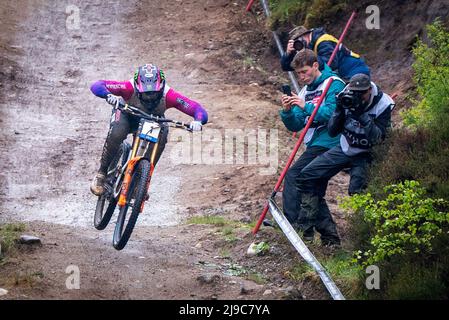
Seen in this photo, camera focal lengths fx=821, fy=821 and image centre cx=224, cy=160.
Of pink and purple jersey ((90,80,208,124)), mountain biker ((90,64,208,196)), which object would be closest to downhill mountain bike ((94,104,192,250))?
mountain biker ((90,64,208,196))

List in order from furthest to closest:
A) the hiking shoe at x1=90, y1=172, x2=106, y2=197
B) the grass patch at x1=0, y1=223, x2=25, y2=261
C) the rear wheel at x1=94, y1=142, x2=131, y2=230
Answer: the hiking shoe at x1=90, y1=172, x2=106, y2=197, the rear wheel at x1=94, y1=142, x2=131, y2=230, the grass patch at x1=0, y1=223, x2=25, y2=261

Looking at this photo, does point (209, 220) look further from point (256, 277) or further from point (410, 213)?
point (410, 213)

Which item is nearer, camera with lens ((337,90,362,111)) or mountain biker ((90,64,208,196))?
camera with lens ((337,90,362,111))

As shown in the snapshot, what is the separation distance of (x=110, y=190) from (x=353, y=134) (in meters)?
3.31

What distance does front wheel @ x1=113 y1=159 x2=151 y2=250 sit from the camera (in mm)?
9297

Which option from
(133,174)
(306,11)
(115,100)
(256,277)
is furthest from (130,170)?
(306,11)

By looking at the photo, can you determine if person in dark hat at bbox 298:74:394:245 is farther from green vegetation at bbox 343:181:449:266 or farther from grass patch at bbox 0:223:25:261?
grass patch at bbox 0:223:25:261

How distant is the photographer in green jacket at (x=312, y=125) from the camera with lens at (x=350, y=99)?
25.1 inches

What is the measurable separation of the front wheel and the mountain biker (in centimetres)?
51

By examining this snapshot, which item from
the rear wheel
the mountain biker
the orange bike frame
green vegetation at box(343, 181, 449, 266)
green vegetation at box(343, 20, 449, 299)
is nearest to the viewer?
green vegetation at box(343, 20, 449, 299)

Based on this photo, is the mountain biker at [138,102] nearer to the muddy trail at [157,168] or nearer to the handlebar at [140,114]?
the handlebar at [140,114]

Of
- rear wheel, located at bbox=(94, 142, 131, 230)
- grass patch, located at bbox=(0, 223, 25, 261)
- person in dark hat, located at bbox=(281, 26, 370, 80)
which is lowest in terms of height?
grass patch, located at bbox=(0, 223, 25, 261)

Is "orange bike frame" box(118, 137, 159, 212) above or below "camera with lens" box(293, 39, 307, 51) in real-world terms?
below
